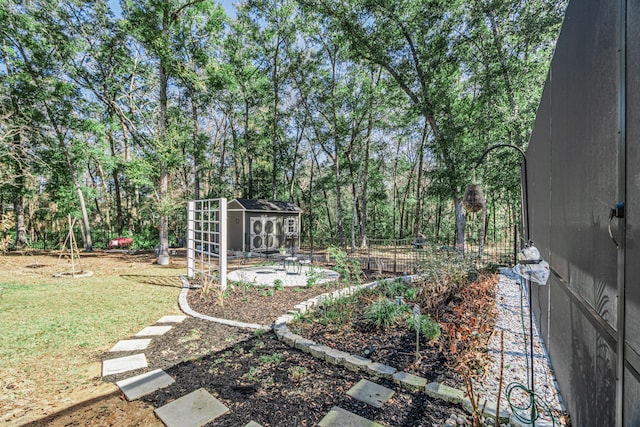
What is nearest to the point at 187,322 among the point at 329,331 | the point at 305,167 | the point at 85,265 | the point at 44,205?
the point at 329,331

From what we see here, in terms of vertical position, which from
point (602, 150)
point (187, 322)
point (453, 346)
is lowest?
point (187, 322)

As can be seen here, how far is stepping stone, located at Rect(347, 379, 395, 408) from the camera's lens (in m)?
1.98

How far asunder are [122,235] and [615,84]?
61.1 feet

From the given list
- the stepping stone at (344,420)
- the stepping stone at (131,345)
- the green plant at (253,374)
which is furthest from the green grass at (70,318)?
the stepping stone at (344,420)

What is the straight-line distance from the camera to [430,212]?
63.6 ft

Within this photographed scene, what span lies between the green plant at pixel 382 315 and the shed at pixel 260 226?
28.1 ft

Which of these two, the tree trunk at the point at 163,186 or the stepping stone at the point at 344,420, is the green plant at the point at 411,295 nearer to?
the stepping stone at the point at 344,420

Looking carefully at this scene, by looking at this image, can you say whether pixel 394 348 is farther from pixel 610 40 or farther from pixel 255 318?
pixel 610 40

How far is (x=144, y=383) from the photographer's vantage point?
2.29 m

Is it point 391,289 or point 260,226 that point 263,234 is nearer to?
point 260,226

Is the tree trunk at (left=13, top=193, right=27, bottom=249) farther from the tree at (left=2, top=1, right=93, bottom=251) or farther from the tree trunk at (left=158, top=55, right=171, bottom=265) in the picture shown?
the tree trunk at (left=158, top=55, right=171, bottom=265)

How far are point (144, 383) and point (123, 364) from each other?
555 mm

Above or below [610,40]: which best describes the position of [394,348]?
below

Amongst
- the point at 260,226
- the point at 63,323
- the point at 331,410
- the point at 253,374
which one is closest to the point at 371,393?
the point at 331,410
